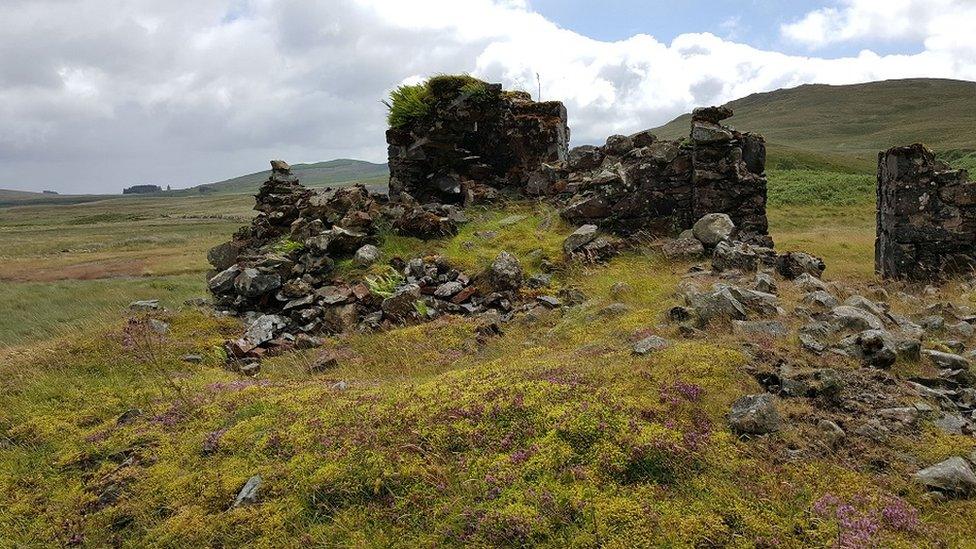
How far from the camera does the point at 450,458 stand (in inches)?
248

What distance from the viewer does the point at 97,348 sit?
1159 cm

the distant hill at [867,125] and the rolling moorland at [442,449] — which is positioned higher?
the distant hill at [867,125]

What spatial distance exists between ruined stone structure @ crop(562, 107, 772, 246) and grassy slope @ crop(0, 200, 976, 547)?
649cm

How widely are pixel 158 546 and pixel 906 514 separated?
7236 millimetres

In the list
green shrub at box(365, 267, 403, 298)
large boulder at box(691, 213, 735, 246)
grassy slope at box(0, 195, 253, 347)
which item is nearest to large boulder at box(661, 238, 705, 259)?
large boulder at box(691, 213, 735, 246)

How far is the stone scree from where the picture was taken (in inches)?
588

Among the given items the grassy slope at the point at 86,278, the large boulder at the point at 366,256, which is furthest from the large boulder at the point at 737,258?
the grassy slope at the point at 86,278

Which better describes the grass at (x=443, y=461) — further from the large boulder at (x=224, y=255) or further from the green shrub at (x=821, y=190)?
the green shrub at (x=821, y=190)

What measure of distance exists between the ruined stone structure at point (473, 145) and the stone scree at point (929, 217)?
10566 millimetres

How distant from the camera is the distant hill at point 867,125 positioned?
9075cm

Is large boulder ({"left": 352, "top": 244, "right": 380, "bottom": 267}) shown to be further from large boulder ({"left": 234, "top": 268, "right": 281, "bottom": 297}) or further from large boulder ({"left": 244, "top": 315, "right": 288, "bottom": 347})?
large boulder ({"left": 244, "top": 315, "right": 288, "bottom": 347})

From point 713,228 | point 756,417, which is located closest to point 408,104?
point 713,228

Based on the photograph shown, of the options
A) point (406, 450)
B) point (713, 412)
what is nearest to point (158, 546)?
point (406, 450)

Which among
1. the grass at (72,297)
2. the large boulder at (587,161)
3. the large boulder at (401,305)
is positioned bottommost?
the grass at (72,297)
